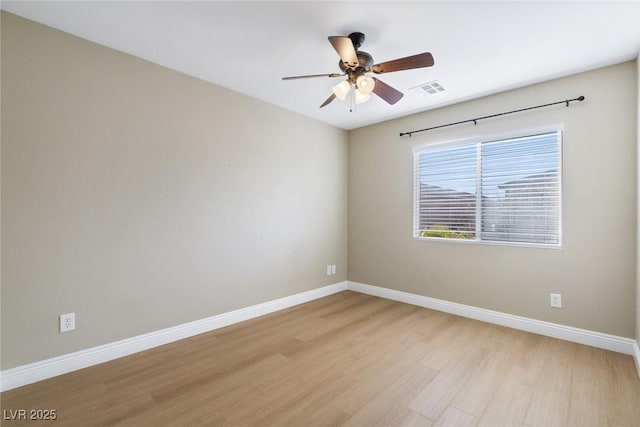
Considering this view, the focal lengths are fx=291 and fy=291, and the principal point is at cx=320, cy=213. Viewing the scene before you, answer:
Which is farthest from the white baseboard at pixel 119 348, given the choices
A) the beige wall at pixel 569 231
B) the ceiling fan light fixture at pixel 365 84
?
the ceiling fan light fixture at pixel 365 84

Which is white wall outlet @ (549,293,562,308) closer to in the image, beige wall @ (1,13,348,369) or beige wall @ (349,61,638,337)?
beige wall @ (349,61,638,337)

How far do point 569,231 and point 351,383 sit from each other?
8.22ft

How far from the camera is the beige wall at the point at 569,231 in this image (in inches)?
100

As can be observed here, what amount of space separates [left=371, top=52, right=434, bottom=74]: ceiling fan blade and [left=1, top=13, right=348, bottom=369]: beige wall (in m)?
1.77

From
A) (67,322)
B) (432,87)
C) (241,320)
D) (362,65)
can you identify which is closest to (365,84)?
(362,65)

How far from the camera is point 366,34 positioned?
2189 millimetres

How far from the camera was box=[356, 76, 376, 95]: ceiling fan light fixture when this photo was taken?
2.16 meters

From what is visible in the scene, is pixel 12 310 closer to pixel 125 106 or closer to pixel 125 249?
pixel 125 249

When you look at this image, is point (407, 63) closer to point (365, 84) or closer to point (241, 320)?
point (365, 84)

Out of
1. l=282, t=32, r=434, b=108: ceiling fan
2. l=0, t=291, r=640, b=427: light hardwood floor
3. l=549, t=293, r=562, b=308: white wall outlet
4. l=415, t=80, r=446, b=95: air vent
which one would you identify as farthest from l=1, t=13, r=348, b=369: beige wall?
l=549, t=293, r=562, b=308: white wall outlet

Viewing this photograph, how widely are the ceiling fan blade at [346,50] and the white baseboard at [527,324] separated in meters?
2.95

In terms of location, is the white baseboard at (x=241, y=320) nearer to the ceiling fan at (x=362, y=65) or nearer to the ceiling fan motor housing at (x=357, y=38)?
the ceiling fan at (x=362, y=65)

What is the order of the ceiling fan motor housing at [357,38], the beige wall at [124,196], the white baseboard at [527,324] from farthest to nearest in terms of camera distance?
the white baseboard at [527,324] → the ceiling fan motor housing at [357,38] → the beige wall at [124,196]

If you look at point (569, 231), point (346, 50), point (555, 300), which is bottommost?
point (555, 300)
